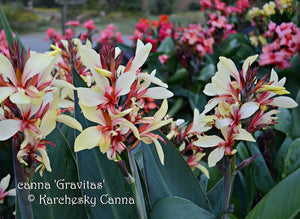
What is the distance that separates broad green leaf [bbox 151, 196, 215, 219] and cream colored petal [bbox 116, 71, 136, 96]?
230 millimetres

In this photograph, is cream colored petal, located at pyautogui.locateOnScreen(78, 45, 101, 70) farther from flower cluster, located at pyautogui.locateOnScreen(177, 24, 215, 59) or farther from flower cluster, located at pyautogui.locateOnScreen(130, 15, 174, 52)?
flower cluster, located at pyautogui.locateOnScreen(130, 15, 174, 52)

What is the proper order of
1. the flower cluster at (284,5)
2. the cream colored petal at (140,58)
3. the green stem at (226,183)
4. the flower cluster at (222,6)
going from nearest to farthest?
the cream colored petal at (140,58) < the green stem at (226,183) < the flower cluster at (284,5) < the flower cluster at (222,6)

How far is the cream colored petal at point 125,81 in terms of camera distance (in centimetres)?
47

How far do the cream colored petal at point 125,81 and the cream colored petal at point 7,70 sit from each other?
0.12 meters

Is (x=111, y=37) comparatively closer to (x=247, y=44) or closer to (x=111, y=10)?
(x=247, y=44)

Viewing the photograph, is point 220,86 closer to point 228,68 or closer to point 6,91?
point 228,68

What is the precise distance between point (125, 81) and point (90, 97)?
5cm

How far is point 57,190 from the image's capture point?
2.06ft

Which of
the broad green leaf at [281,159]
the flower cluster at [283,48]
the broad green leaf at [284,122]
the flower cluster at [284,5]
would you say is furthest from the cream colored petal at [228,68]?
the flower cluster at [284,5]

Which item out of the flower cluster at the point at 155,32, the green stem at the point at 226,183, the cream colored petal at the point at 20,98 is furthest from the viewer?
the flower cluster at the point at 155,32

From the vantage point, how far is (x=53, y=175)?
0.63m

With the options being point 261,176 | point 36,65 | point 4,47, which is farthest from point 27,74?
point 261,176

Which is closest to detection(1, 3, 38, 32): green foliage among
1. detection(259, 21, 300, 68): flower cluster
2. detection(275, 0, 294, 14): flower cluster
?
detection(275, 0, 294, 14): flower cluster

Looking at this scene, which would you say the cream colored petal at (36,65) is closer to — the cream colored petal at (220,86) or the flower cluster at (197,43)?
the cream colored petal at (220,86)
